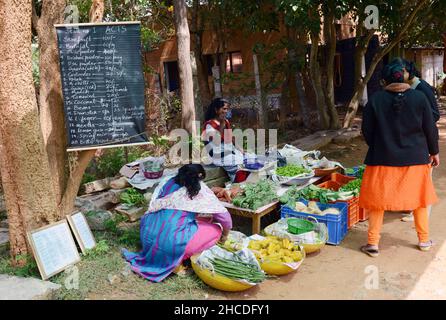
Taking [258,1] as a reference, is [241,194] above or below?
below

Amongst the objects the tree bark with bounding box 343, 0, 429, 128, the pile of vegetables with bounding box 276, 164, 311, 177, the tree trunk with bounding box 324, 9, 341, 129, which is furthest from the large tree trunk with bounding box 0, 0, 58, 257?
the tree bark with bounding box 343, 0, 429, 128

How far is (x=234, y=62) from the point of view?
15633 millimetres

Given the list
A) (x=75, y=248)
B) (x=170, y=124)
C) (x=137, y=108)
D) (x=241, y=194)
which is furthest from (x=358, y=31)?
(x=75, y=248)

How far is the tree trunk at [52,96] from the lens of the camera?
13.1 ft

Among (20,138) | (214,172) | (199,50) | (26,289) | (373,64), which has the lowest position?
(26,289)

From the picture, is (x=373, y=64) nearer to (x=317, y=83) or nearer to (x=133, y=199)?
(x=317, y=83)

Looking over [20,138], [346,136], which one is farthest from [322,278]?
[346,136]

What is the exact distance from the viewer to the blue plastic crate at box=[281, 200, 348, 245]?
4492mm

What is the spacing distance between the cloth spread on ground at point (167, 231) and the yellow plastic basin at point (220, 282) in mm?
283

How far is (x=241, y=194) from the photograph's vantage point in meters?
5.03

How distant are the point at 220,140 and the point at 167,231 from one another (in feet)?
7.27

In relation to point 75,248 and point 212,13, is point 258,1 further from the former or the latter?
point 75,248

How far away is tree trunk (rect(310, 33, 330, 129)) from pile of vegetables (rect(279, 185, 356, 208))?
4954 millimetres

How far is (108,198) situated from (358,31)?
25.9 ft
